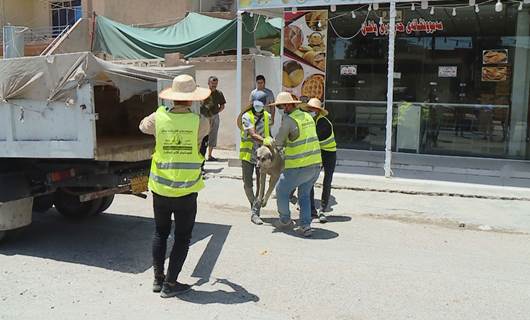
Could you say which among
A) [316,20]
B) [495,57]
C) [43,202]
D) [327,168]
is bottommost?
[43,202]

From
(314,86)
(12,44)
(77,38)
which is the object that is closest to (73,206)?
(12,44)

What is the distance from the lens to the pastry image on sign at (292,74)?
43.1 feet

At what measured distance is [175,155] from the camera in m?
4.75

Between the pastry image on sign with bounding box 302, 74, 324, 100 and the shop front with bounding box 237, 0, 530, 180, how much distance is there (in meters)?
0.02

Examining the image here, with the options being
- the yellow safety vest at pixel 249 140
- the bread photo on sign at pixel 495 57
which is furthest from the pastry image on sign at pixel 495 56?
the yellow safety vest at pixel 249 140

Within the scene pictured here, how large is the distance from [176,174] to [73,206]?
3.40 meters

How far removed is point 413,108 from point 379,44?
66.0 inches

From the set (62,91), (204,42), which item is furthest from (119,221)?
(204,42)

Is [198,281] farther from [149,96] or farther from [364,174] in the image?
[364,174]

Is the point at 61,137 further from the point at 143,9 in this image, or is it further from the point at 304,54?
the point at 143,9

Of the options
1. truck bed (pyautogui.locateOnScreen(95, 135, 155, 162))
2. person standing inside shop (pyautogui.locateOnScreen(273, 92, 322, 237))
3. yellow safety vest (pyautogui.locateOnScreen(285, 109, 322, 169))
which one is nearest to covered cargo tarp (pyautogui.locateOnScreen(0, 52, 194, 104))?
truck bed (pyautogui.locateOnScreen(95, 135, 155, 162))

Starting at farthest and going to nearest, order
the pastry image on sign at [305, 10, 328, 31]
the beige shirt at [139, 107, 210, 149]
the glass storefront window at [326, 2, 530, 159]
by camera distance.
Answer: the pastry image on sign at [305, 10, 328, 31] < the glass storefront window at [326, 2, 530, 159] < the beige shirt at [139, 107, 210, 149]

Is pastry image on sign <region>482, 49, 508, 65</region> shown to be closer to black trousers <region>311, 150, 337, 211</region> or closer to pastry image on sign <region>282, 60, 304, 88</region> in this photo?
pastry image on sign <region>282, 60, 304, 88</region>

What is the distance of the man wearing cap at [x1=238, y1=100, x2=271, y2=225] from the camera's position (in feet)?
23.5
